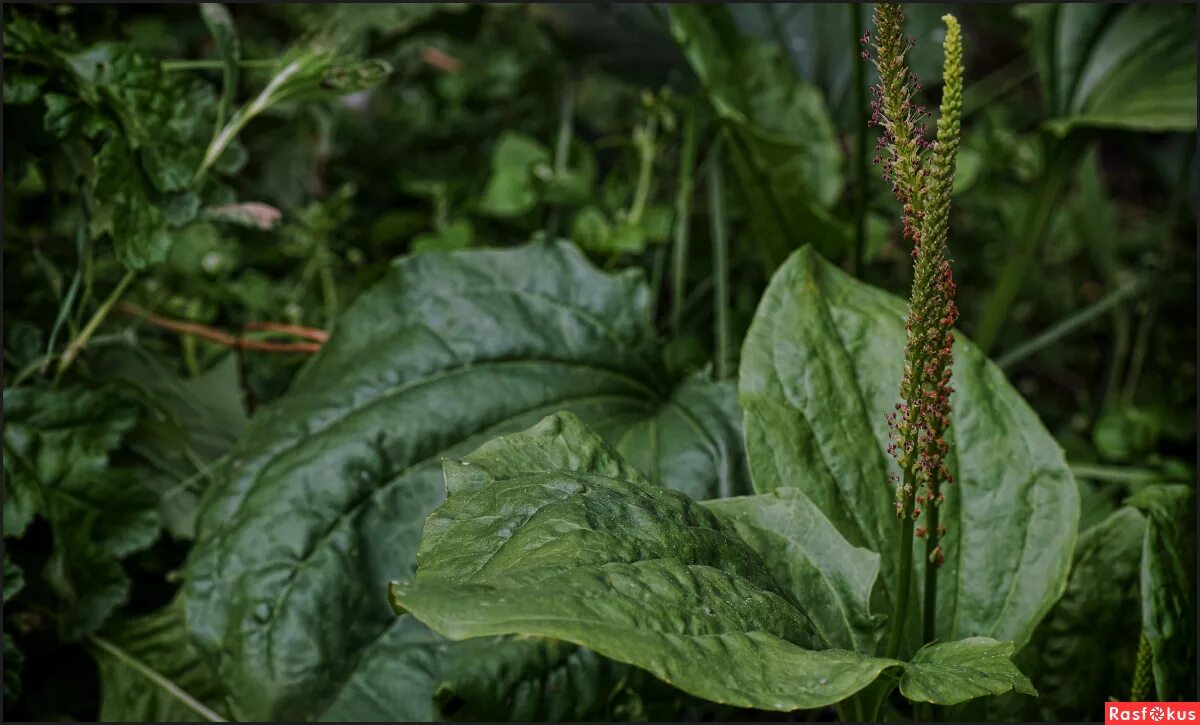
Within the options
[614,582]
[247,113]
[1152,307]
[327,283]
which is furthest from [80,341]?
[1152,307]

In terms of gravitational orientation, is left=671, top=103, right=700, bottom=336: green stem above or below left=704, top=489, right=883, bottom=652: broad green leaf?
above

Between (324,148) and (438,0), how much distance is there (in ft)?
1.41

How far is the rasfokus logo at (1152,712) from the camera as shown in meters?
0.82

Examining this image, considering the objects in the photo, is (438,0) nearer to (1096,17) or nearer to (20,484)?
(20,484)

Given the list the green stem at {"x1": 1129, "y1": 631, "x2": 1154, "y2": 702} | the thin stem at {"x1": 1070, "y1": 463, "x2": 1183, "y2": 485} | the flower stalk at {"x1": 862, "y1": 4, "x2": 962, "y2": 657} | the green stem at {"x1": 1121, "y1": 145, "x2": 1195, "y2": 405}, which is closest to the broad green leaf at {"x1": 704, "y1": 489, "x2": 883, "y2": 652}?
the flower stalk at {"x1": 862, "y1": 4, "x2": 962, "y2": 657}

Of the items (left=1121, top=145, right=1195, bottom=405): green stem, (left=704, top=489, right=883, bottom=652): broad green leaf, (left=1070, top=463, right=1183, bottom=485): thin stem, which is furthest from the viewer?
(left=1121, top=145, right=1195, bottom=405): green stem

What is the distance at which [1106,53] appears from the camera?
54.5 inches

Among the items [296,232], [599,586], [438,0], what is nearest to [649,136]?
[438,0]

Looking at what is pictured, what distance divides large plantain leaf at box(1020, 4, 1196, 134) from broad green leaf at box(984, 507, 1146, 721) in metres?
0.57

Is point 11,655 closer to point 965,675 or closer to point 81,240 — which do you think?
point 81,240

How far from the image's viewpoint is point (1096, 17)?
1.38m

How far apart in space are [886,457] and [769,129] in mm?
596

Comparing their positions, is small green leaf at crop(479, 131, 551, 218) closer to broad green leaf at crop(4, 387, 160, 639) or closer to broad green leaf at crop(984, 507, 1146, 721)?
broad green leaf at crop(4, 387, 160, 639)

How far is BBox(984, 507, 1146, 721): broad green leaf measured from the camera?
0.94m
